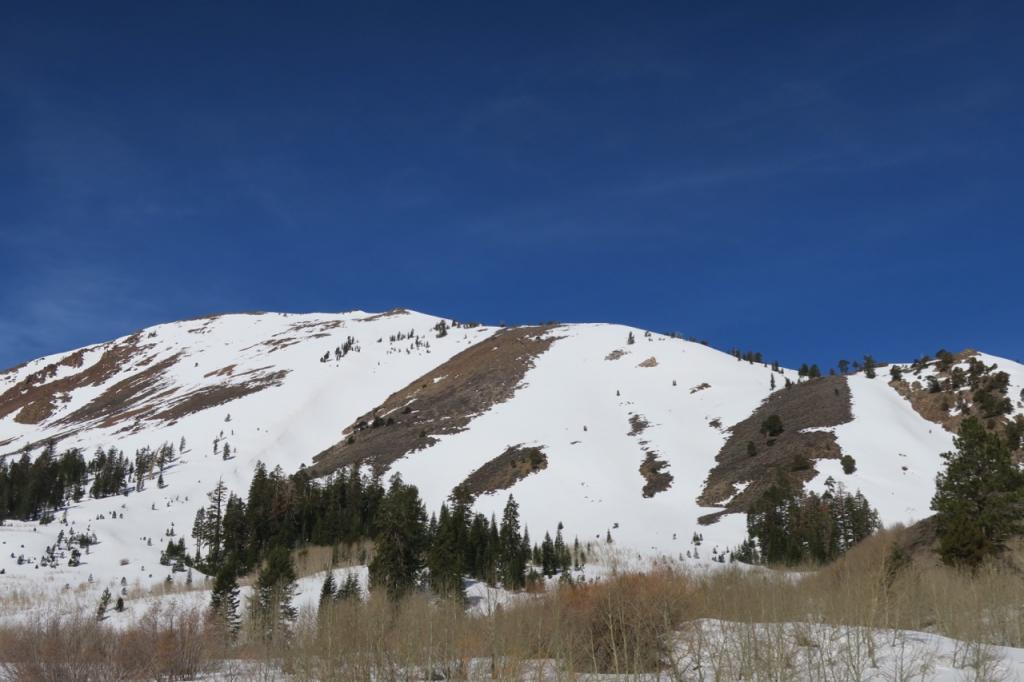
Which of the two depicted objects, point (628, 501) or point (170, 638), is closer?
point (170, 638)

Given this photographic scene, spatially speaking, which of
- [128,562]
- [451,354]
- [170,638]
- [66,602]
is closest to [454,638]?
[170,638]

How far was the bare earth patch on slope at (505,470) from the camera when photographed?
76.8 meters

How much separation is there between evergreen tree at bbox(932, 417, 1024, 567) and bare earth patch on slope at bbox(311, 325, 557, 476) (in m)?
70.0

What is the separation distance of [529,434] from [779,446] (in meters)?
34.5

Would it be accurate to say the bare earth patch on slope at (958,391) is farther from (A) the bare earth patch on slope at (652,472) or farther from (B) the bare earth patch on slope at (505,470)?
(B) the bare earth patch on slope at (505,470)

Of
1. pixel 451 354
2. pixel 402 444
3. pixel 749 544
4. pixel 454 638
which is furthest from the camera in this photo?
pixel 451 354

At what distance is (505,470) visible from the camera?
80438 millimetres

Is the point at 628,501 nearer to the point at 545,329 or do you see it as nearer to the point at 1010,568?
the point at 1010,568

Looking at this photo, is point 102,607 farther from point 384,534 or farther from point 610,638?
point 610,638

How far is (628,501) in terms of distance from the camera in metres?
67.4

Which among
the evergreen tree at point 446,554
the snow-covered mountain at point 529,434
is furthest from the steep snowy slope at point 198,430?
the evergreen tree at point 446,554

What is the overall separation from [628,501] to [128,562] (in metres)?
45.3

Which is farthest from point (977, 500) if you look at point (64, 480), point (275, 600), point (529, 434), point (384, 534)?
point (64, 480)

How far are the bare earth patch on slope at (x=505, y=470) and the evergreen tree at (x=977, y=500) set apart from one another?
53.0m
